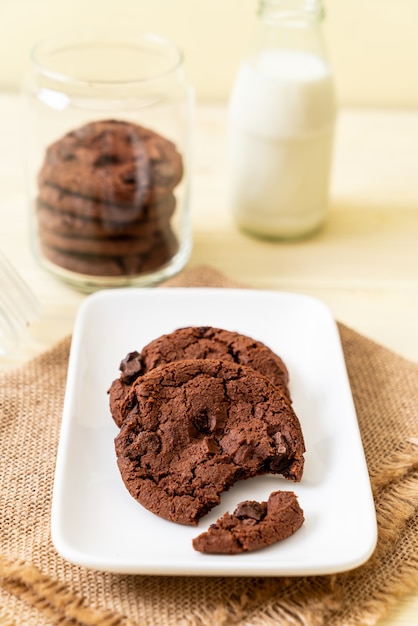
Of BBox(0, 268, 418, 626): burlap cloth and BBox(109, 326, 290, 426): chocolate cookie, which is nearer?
BBox(0, 268, 418, 626): burlap cloth

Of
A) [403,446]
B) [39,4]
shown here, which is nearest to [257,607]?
[403,446]

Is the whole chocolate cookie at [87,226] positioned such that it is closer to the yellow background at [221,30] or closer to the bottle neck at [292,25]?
the bottle neck at [292,25]

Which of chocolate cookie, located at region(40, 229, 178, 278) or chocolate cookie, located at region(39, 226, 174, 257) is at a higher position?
chocolate cookie, located at region(39, 226, 174, 257)

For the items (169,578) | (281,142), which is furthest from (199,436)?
(281,142)

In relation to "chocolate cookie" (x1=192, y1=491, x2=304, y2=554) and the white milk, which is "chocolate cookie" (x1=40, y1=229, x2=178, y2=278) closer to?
the white milk

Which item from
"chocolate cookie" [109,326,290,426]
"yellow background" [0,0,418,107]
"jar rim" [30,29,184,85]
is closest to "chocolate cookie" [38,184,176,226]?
"jar rim" [30,29,184,85]

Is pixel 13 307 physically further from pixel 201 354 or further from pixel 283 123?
pixel 283 123

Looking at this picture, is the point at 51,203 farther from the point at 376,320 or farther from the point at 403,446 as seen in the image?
the point at 403,446
